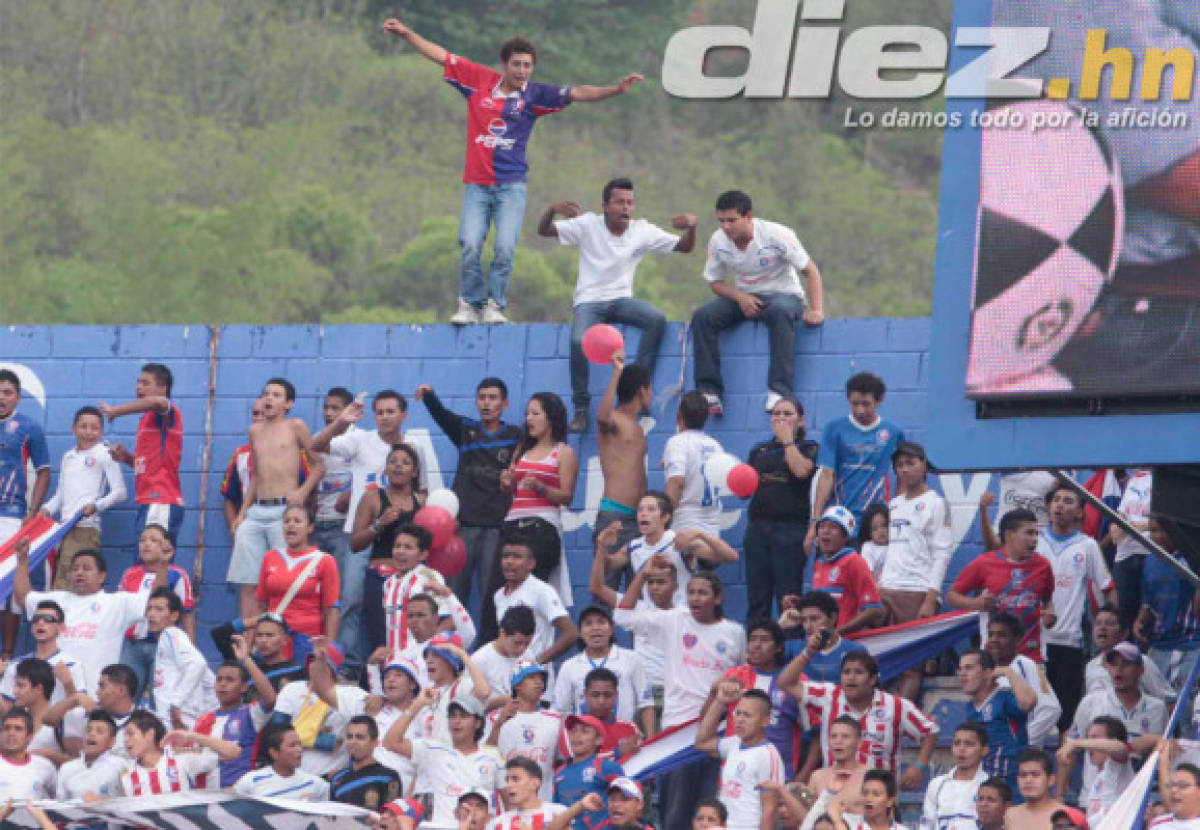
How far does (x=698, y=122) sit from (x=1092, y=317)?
54.9 m

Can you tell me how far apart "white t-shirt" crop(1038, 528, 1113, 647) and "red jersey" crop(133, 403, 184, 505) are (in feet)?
20.7

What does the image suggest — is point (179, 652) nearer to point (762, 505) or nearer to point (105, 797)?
point (105, 797)

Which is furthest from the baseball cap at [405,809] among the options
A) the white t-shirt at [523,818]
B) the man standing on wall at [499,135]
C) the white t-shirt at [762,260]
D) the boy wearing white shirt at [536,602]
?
the man standing on wall at [499,135]

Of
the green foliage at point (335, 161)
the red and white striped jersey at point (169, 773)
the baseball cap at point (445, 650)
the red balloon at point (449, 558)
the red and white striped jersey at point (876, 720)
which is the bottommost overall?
the red and white striped jersey at point (169, 773)

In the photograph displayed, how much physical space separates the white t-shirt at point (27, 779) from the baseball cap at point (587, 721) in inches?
128

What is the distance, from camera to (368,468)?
16.4m

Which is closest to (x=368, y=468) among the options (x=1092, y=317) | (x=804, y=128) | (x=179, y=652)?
(x=179, y=652)

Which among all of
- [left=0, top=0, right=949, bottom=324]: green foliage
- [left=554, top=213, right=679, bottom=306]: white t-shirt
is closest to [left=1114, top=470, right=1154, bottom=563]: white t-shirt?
[left=554, top=213, right=679, bottom=306]: white t-shirt

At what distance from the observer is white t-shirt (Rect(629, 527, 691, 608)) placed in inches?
583

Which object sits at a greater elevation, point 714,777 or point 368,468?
point 368,468

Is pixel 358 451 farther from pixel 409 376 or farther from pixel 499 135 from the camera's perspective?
pixel 499 135

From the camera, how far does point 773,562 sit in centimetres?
1518

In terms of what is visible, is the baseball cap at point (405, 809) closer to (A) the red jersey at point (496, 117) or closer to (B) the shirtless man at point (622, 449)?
(B) the shirtless man at point (622, 449)

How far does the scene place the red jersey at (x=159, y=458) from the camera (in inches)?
674
